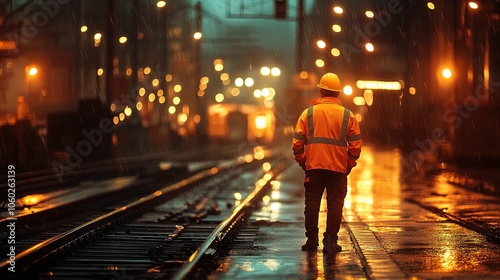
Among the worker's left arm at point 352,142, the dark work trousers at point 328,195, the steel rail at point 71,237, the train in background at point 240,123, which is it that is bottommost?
the steel rail at point 71,237

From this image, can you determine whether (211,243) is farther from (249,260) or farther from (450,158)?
(450,158)

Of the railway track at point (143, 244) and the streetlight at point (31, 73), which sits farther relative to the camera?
the streetlight at point (31, 73)

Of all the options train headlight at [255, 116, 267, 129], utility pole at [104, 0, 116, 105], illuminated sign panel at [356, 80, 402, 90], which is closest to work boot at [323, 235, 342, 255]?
utility pole at [104, 0, 116, 105]

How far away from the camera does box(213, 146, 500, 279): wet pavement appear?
9.11 metres

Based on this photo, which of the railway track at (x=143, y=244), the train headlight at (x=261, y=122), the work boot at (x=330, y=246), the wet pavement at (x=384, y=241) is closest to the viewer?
the wet pavement at (x=384, y=241)

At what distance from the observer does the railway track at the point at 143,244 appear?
9.21m

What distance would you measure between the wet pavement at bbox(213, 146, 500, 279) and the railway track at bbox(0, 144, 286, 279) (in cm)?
35

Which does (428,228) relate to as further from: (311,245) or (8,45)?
(8,45)

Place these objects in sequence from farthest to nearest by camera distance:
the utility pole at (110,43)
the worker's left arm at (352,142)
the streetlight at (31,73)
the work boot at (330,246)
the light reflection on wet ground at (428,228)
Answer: the streetlight at (31,73), the utility pole at (110,43), the worker's left arm at (352,142), the work boot at (330,246), the light reflection on wet ground at (428,228)

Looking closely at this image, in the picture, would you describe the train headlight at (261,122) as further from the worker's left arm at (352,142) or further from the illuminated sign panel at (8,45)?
the worker's left arm at (352,142)

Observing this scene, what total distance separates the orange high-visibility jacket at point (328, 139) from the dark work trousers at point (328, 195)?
127 millimetres

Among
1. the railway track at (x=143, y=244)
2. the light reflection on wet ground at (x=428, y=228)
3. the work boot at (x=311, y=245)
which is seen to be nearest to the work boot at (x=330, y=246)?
the work boot at (x=311, y=245)

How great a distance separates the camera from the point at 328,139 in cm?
1059

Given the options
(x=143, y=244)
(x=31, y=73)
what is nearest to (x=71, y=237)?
(x=143, y=244)
